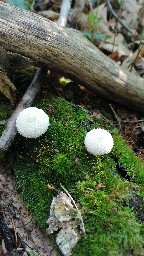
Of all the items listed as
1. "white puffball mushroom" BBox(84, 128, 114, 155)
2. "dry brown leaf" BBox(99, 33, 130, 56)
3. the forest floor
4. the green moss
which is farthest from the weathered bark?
"dry brown leaf" BBox(99, 33, 130, 56)

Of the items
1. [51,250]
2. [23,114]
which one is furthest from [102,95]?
[51,250]

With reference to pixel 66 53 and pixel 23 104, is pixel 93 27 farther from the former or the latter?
pixel 23 104

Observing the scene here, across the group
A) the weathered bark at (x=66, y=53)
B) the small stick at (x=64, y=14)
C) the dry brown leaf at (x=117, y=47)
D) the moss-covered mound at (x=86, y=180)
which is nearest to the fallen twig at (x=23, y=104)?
the small stick at (x=64, y=14)

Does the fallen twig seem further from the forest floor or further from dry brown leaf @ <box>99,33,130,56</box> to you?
dry brown leaf @ <box>99,33,130,56</box>

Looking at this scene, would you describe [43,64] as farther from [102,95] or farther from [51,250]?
[51,250]

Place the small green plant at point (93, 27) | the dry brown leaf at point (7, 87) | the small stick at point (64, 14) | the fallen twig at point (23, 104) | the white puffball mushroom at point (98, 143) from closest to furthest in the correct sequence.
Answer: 1. the white puffball mushroom at point (98, 143)
2. the fallen twig at point (23, 104)
3. the dry brown leaf at point (7, 87)
4. the small stick at point (64, 14)
5. the small green plant at point (93, 27)

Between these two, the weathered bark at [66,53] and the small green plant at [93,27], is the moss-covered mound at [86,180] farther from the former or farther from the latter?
the small green plant at [93,27]

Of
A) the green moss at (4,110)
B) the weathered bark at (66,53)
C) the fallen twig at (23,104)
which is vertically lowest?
the green moss at (4,110)
